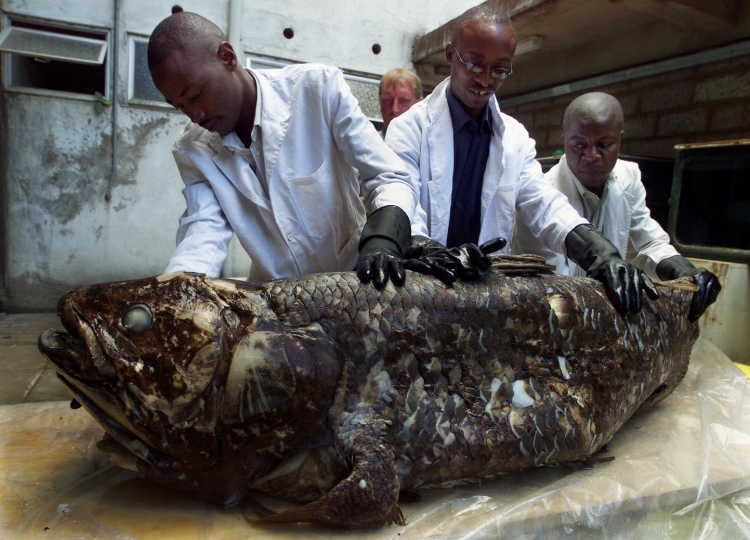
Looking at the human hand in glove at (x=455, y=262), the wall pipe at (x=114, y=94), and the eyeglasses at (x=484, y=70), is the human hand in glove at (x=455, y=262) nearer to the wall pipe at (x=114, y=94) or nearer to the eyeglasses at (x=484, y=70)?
→ the eyeglasses at (x=484, y=70)

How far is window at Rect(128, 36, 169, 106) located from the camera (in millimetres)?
4840

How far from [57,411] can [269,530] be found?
1006 millimetres

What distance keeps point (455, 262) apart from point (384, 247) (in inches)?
7.6

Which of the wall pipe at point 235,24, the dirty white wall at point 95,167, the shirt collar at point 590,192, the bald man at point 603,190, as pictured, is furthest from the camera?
the wall pipe at point 235,24

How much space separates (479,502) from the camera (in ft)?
4.25

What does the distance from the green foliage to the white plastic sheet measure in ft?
12.6

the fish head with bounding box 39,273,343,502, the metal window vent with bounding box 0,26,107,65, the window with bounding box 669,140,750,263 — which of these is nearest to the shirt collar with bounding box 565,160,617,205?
the window with bounding box 669,140,750,263

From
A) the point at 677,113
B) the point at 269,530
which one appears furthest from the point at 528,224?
the point at 677,113

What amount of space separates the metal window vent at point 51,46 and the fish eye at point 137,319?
4.34 metres

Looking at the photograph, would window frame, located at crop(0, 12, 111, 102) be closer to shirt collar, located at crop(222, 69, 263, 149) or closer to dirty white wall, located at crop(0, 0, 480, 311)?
dirty white wall, located at crop(0, 0, 480, 311)

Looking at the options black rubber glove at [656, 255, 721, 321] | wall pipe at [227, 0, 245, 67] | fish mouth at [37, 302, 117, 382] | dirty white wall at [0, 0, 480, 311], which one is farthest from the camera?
wall pipe at [227, 0, 245, 67]

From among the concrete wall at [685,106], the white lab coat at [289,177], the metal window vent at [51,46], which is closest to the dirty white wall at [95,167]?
the metal window vent at [51,46]

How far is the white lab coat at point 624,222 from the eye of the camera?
252 cm

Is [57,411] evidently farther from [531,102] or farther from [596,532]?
[531,102]
